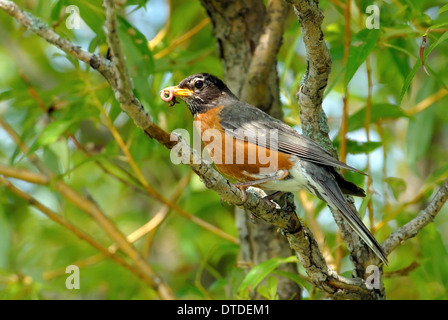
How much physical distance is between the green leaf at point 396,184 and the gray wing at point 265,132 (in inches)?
31.8

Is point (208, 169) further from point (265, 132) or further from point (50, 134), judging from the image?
point (50, 134)

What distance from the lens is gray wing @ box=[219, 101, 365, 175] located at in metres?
3.73

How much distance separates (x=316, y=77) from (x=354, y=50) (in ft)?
1.25

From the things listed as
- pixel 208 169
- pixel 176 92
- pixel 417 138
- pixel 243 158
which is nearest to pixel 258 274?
pixel 243 158

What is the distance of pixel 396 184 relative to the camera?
4188 millimetres

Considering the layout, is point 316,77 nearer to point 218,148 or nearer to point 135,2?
point 218,148

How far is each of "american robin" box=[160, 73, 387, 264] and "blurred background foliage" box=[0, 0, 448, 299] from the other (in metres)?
0.26

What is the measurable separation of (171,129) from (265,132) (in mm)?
1326

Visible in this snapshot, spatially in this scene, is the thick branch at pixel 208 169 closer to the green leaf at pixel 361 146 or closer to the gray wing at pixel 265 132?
the gray wing at pixel 265 132

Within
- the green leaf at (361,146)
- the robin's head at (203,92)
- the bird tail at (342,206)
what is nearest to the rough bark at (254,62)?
the robin's head at (203,92)

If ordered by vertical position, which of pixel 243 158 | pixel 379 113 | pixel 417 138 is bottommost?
pixel 243 158

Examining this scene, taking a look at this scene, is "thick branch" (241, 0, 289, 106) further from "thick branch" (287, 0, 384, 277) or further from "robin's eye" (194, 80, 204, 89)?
"thick branch" (287, 0, 384, 277)

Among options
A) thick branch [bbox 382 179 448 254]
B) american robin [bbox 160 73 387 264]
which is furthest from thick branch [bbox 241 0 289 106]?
thick branch [bbox 382 179 448 254]

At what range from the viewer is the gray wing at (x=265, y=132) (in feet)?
12.2
